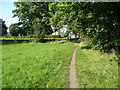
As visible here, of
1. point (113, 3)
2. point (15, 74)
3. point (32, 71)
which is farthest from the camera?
point (32, 71)

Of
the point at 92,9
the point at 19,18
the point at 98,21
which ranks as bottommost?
the point at 98,21

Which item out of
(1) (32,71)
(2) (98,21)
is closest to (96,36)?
(2) (98,21)

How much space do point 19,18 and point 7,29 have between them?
108 ft

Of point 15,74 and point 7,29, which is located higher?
point 7,29

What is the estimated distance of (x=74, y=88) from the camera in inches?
205

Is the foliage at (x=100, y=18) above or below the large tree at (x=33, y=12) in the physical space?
below

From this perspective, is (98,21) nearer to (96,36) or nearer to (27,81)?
(96,36)

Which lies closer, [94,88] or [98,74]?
[94,88]

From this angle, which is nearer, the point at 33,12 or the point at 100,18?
the point at 100,18

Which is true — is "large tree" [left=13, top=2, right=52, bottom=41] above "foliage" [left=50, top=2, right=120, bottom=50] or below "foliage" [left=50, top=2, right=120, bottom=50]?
above

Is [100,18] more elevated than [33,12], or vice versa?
[33,12]

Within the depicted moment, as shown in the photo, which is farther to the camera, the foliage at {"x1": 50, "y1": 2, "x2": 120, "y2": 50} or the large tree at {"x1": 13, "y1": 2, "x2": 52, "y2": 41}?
the large tree at {"x1": 13, "y1": 2, "x2": 52, "y2": 41}

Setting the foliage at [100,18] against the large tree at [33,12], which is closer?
the foliage at [100,18]

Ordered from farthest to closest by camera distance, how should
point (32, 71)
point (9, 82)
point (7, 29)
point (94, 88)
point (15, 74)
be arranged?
point (7, 29) → point (32, 71) → point (15, 74) → point (9, 82) → point (94, 88)
